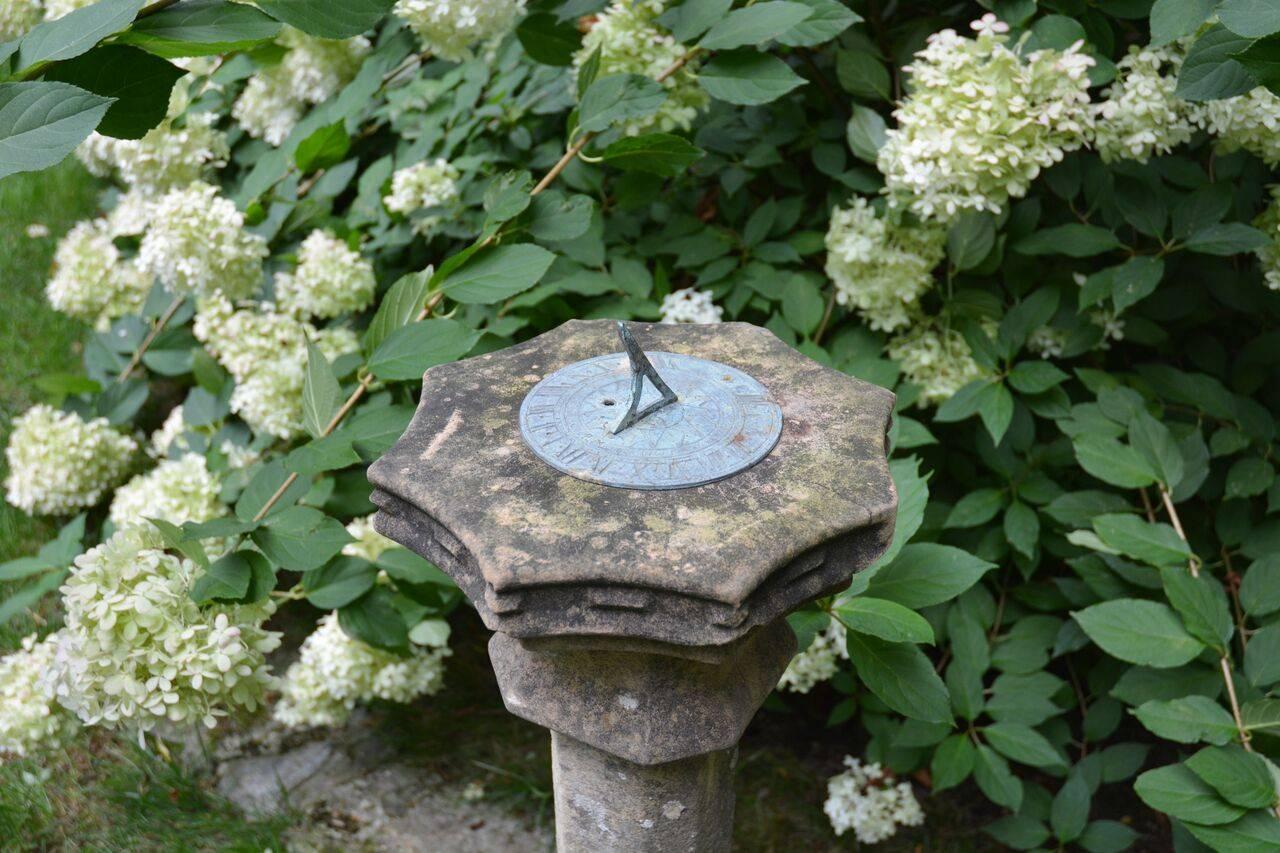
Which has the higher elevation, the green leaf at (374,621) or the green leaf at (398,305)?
the green leaf at (398,305)

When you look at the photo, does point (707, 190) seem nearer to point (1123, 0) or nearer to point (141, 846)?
point (1123, 0)

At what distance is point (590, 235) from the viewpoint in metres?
2.74

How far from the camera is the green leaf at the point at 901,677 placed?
1.87 meters

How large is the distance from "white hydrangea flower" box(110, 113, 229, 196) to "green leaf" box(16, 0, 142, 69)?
1750 mm

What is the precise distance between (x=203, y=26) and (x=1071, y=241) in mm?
1836

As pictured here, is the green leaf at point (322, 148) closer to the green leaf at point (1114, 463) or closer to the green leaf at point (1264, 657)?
the green leaf at point (1114, 463)

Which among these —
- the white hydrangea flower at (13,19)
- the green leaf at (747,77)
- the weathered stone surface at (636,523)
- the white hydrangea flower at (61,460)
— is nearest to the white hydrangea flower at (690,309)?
the green leaf at (747,77)

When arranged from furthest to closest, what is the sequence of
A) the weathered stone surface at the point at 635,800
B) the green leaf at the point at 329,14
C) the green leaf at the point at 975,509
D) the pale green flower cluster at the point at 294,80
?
the pale green flower cluster at the point at 294,80
the green leaf at the point at 975,509
the weathered stone surface at the point at 635,800
the green leaf at the point at 329,14

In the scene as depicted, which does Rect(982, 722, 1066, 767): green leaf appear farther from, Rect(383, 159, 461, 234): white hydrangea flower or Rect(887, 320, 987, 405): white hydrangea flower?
Rect(383, 159, 461, 234): white hydrangea flower

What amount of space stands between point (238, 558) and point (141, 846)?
3.68ft

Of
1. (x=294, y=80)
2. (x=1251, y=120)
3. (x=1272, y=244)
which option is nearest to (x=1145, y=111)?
(x=1251, y=120)

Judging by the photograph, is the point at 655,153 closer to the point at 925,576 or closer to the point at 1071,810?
the point at 925,576

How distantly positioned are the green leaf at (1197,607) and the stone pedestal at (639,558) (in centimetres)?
79

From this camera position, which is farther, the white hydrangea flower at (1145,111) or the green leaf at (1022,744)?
the green leaf at (1022,744)
